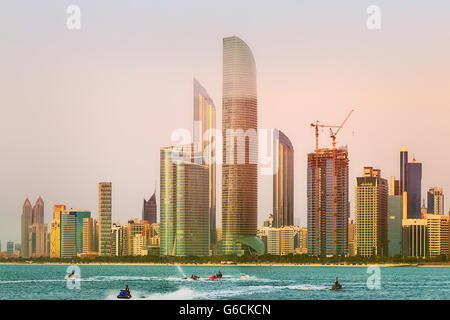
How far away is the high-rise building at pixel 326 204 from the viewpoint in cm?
5809

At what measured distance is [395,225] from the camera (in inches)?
1903

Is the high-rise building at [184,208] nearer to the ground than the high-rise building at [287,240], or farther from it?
farther from it

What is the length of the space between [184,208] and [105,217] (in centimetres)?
1211

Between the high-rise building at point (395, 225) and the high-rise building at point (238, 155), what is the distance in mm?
8508

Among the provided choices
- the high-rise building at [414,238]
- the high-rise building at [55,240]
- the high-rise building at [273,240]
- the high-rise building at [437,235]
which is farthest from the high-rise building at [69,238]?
the high-rise building at [414,238]

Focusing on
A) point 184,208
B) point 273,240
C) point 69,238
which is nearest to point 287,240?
point 273,240

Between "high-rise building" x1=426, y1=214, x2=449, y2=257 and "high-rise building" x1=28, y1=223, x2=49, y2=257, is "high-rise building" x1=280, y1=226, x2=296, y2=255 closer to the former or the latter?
"high-rise building" x1=426, y1=214, x2=449, y2=257

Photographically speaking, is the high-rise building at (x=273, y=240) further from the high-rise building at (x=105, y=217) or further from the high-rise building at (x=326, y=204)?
the high-rise building at (x=105, y=217)

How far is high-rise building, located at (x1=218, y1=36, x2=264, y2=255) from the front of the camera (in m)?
41.7

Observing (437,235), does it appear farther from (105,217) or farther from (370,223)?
(105,217)

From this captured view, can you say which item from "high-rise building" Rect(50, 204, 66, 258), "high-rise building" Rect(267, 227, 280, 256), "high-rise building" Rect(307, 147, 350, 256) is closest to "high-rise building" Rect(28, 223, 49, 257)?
"high-rise building" Rect(50, 204, 66, 258)
